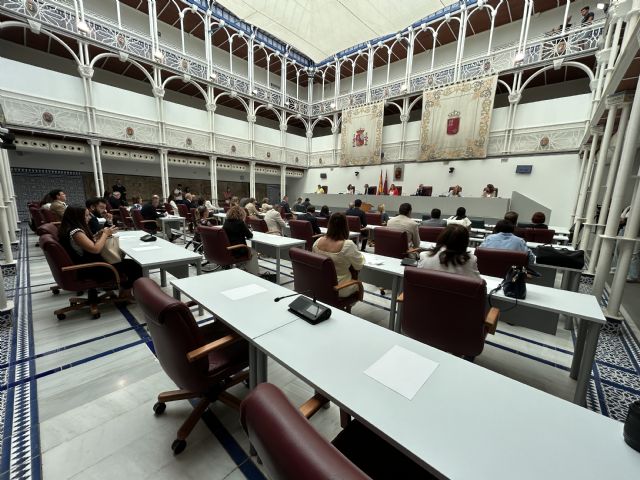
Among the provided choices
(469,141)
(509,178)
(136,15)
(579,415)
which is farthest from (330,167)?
(579,415)

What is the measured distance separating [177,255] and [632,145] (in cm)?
502

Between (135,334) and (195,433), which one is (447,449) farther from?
(135,334)

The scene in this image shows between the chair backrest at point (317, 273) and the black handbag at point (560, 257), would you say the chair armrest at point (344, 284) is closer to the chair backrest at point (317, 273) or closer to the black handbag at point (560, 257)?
the chair backrest at point (317, 273)

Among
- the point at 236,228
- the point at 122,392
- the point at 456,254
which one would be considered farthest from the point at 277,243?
the point at 456,254

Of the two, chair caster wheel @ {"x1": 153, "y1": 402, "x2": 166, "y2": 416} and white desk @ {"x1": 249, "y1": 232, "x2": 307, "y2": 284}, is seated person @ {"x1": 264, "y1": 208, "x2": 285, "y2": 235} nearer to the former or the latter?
white desk @ {"x1": 249, "y1": 232, "x2": 307, "y2": 284}

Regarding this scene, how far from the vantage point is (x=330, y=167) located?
50.0ft

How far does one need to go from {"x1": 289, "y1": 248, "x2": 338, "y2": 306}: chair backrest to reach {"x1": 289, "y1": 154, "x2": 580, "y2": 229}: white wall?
27.9 ft

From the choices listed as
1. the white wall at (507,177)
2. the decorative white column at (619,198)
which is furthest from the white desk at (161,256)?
the white wall at (507,177)

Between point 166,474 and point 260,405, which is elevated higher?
point 260,405

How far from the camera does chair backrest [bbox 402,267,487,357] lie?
1.56 meters

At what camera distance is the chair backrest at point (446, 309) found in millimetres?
1561

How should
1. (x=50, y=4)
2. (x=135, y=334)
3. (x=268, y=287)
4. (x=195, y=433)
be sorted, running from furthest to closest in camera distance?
(x=50, y=4), (x=135, y=334), (x=268, y=287), (x=195, y=433)

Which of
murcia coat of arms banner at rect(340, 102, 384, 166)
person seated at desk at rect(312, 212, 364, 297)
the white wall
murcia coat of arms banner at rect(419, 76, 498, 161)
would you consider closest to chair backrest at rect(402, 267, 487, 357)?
person seated at desk at rect(312, 212, 364, 297)

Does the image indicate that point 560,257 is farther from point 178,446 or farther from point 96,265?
point 96,265
